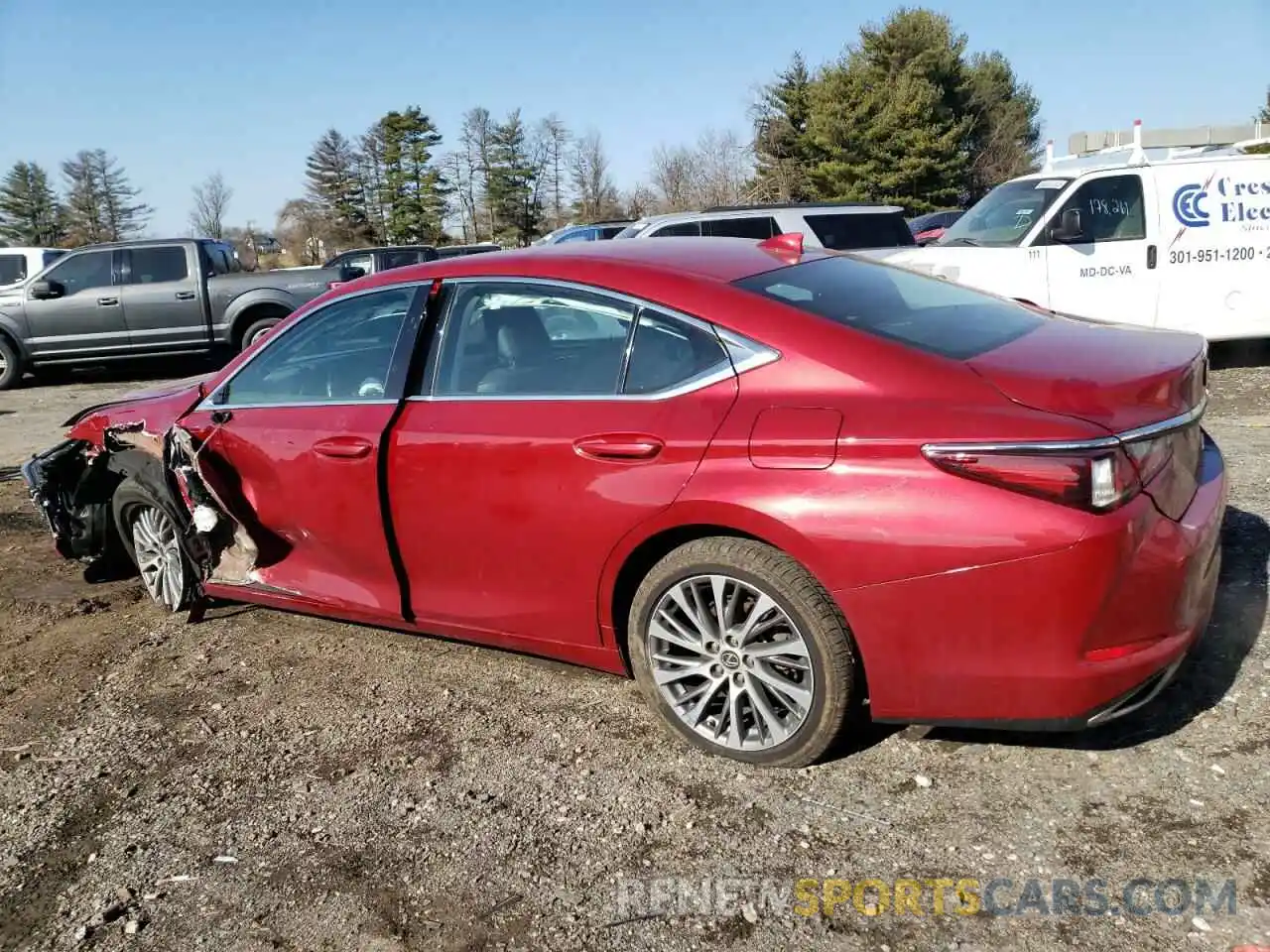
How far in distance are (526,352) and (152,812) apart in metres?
1.93

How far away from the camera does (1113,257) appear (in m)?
9.12

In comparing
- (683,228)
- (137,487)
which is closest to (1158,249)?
(683,228)

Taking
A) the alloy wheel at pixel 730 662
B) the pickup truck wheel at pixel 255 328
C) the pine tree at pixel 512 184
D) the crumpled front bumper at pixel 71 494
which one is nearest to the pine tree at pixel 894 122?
the pine tree at pixel 512 184

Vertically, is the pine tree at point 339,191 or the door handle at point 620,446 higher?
the pine tree at point 339,191

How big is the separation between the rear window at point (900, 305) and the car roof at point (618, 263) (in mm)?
118

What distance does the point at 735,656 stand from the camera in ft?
10.2

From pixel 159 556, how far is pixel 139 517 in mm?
223

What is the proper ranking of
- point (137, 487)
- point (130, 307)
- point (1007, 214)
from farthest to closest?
point (130, 307)
point (1007, 214)
point (137, 487)

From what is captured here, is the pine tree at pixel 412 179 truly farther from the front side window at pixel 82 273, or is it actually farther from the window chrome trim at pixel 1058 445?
the window chrome trim at pixel 1058 445

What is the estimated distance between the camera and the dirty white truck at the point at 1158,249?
906 centimetres

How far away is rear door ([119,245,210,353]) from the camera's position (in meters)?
13.8

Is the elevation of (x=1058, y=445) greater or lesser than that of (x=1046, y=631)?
greater

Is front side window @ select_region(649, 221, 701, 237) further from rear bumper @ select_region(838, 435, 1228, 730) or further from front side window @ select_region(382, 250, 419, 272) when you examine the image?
rear bumper @ select_region(838, 435, 1228, 730)

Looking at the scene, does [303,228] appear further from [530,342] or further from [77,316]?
[530,342]
